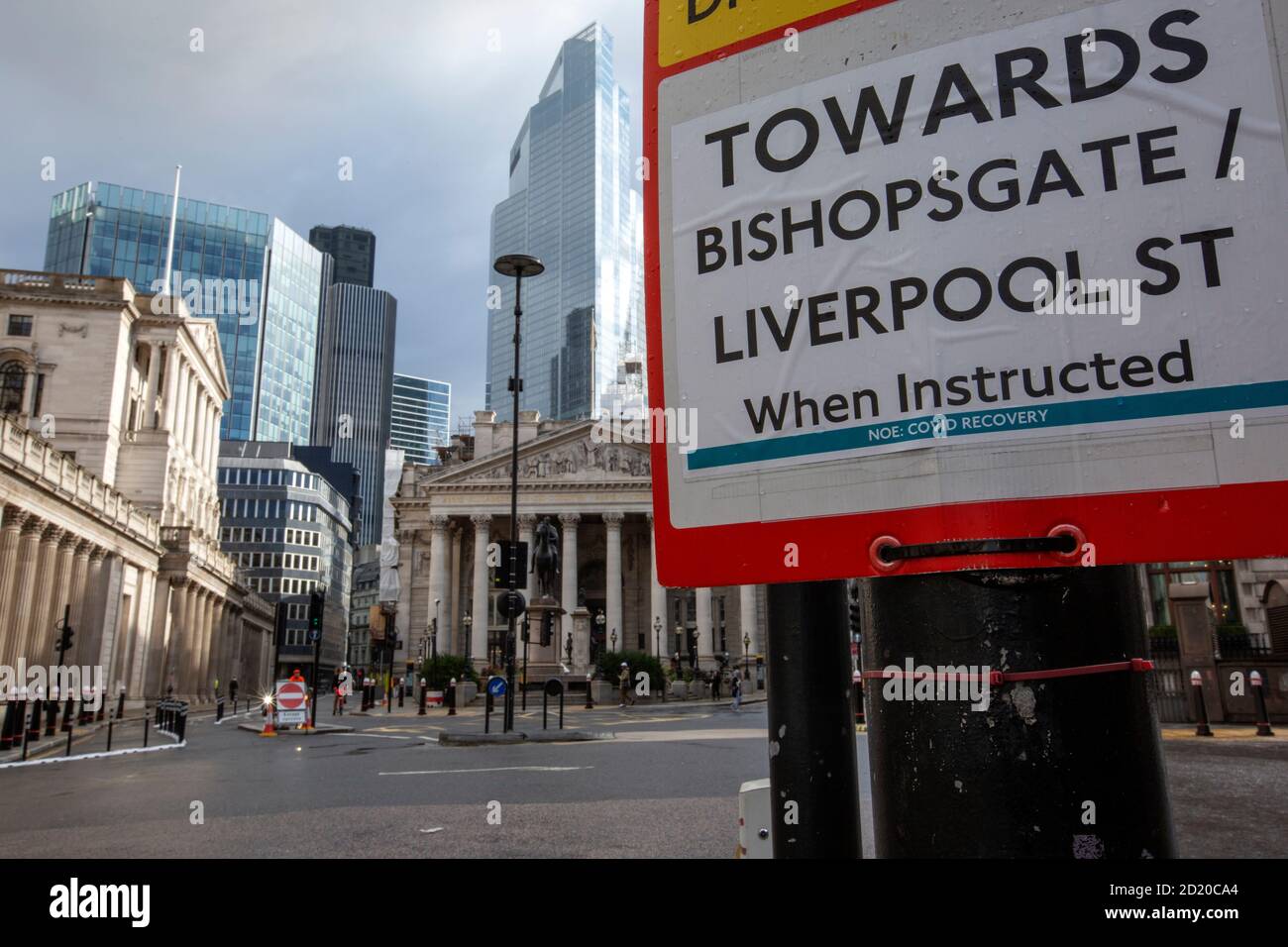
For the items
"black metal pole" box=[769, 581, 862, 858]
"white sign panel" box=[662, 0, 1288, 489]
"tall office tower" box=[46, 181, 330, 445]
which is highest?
"tall office tower" box=[46, 181, 330, 445]

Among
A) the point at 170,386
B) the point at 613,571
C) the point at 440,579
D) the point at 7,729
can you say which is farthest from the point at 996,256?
the point at 440,579

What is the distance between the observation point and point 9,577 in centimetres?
3002

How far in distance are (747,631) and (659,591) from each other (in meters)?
8.84

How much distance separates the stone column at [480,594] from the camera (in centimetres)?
6875

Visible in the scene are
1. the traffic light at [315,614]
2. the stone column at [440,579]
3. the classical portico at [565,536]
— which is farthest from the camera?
the stone column at [440,579]

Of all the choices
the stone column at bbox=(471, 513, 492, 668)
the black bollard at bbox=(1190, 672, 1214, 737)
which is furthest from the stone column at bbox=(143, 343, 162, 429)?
the black bollard at bbox=(1190, 672, 1214, 737)

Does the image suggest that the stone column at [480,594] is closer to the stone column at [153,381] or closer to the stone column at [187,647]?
the stone column at [187,647]

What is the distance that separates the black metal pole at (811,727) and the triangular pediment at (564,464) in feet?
229

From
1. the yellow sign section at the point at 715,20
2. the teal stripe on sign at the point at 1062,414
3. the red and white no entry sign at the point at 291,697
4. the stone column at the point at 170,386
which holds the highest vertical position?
the stone column at the point at 170,386

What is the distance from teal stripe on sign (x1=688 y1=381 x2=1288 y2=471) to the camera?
64.1 inches

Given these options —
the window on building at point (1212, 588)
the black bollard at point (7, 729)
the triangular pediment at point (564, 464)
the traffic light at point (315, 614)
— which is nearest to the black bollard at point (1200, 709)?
the window on building at point (1212, 588)

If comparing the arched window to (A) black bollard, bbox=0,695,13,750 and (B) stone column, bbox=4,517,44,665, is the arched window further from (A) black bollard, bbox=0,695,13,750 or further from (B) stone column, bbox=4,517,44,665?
(A) black bollard, bbox=0,695,13,750

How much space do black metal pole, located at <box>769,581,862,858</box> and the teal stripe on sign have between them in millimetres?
538

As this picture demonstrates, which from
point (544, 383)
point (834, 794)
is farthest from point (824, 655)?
point (544, 383)
